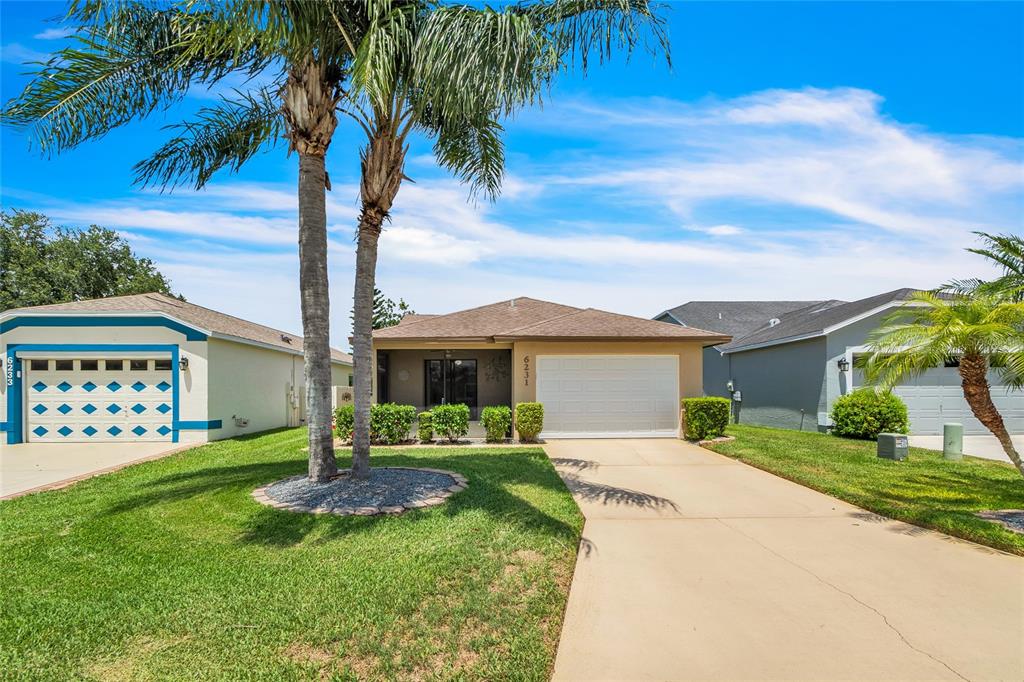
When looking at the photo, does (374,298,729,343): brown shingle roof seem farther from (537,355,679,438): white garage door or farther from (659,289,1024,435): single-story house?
(659,289,1024,435): single-story house

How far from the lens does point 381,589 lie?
384cm

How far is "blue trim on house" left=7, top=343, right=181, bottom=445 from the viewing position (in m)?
12.2

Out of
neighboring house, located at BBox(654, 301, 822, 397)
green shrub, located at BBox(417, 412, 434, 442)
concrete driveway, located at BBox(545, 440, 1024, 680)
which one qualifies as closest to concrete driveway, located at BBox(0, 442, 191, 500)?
green shrub, located at BBox(417, 412, 434, 442)

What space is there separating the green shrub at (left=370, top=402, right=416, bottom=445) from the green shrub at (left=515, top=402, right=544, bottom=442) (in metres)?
2.62

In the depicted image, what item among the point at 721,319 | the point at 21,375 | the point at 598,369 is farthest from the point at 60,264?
the point at 721,319

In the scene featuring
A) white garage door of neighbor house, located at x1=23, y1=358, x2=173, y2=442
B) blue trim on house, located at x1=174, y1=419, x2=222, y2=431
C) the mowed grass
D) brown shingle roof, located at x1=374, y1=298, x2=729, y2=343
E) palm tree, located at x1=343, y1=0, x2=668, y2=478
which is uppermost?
palm tree, located at x1=343, y1=0, x2=668, y2=478

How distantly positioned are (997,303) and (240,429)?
16.6 meters

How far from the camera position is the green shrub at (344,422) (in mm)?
11773

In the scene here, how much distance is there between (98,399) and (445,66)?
1290 cm

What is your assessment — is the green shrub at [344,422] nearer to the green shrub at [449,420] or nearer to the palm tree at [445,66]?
the green shrub at [449,420]

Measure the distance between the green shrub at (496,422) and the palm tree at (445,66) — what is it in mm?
5545

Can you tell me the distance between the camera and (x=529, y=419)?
39.7 ft

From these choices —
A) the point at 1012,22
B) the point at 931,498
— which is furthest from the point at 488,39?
the point at 1012,22

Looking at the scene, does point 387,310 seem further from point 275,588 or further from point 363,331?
point 275,588
